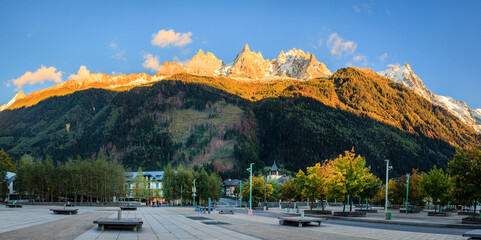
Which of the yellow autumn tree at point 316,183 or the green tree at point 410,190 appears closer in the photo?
the yellow autumn tree at point 316,183

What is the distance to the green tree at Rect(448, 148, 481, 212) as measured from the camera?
3931 centimetres

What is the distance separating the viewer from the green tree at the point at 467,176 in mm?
39312

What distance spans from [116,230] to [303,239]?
1144 centimetres

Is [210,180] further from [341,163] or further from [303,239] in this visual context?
[303,239]

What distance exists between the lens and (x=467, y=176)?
132 ft

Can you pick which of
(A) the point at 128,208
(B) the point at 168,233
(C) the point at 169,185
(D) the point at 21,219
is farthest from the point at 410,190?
(D) the point at 21,219

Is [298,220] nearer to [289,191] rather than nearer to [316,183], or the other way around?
[316,183]

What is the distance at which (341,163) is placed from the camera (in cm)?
5259

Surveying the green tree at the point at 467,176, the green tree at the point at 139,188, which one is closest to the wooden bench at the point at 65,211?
the green tree at the point at 467,176

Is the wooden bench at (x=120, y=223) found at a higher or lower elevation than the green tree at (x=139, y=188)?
higher

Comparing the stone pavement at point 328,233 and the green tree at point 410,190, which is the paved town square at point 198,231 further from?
the green tree at point 410,190

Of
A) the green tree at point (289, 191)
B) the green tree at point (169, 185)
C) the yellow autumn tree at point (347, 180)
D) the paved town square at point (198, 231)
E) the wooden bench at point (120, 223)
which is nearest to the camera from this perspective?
the paved town square at point (198, 231)

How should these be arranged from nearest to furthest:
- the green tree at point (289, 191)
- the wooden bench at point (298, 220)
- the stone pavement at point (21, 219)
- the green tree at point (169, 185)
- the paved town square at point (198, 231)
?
1. the paved town square at point (198, 231)
2. the stone pavement at point (21, 219)
3. the wooden bench at point (298, 220)
4. the green tree at point (289, 191)
5. the green tree at point (169, 185)

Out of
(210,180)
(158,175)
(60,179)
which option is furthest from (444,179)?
(158,175)
